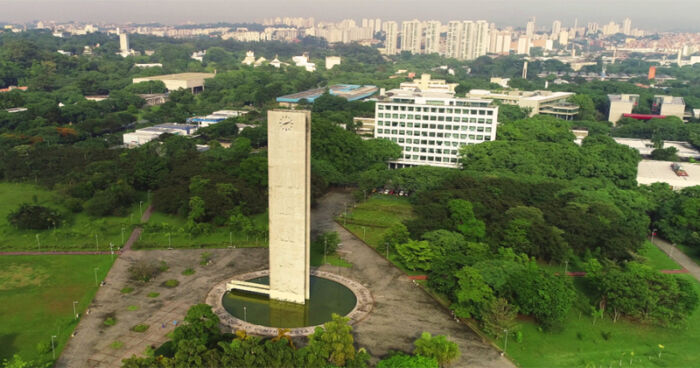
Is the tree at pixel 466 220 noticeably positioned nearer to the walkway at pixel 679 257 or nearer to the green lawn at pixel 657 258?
the green lawn at pixel 657 258

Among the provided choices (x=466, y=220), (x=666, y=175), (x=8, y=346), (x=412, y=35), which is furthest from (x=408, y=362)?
(x=412, y=35)

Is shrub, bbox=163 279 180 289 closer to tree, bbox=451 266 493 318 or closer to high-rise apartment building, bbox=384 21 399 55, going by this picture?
tree, bbox=451 266 493 318

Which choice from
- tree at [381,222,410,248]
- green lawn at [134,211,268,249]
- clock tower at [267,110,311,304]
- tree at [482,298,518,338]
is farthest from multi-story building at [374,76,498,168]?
tree at [482,298,518,338]

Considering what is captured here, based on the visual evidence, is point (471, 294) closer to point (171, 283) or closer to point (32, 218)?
point (171, 283)

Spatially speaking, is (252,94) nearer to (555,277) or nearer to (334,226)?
(334,226)

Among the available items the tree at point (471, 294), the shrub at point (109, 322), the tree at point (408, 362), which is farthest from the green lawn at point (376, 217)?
the shrub at point (109, 322)

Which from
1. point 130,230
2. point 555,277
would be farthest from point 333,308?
point 130,230

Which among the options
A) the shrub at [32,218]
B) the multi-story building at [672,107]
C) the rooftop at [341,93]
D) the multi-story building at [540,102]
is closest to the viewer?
the shrub at [32,218]
